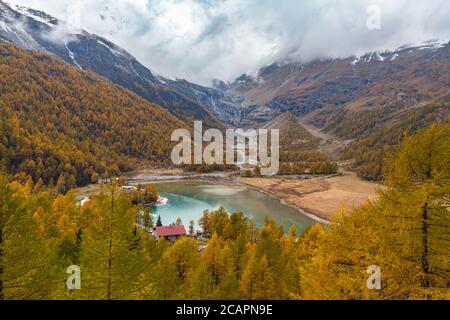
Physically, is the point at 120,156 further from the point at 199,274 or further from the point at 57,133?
the point at 199,274

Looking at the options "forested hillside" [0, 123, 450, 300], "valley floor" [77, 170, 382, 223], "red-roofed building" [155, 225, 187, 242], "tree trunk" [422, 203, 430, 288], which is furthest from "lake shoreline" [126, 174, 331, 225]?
"tree trunk" [422, 203, 430, 288]

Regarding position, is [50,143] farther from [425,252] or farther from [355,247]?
[425,252]

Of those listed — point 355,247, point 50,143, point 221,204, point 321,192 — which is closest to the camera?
point 355,247

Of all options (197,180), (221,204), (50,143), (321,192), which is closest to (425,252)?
(221,204)

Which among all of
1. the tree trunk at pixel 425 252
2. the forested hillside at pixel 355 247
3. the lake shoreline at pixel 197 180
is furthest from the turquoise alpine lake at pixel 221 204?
the tree trunk at pixel 425 252
